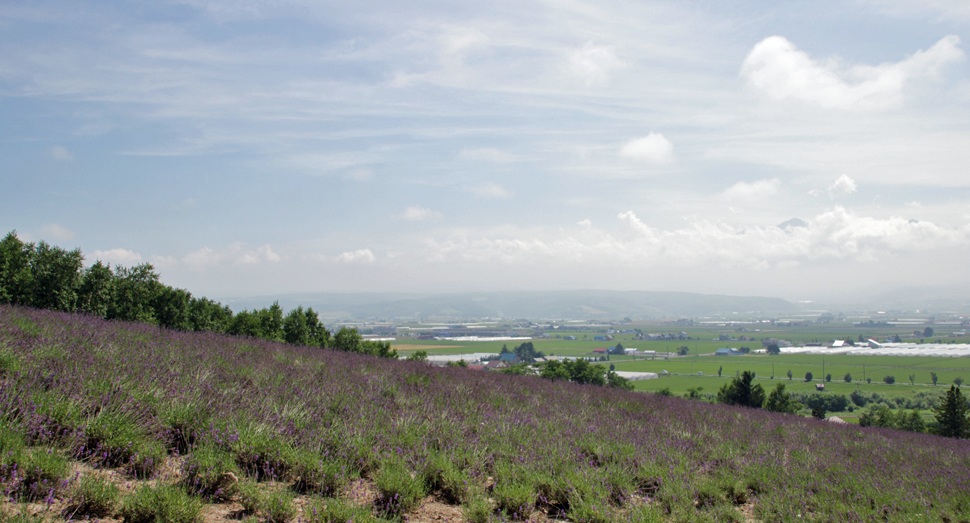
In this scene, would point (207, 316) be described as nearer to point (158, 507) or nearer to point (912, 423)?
point (158, 507)

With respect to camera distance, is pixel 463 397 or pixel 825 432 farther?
pixel 825 432

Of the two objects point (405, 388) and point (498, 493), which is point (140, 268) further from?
point (498, 493)

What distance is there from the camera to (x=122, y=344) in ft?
20.6

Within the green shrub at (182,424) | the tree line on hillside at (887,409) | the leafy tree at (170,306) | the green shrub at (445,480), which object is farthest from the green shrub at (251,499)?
the leafy tree at (170,306)

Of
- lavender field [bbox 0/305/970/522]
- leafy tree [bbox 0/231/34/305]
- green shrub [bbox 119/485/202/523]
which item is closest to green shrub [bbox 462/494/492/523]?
lavender field [bbox 0/305/970/522]

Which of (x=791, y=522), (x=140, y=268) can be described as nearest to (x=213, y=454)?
(x=791, y=522)

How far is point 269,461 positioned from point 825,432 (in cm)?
1078

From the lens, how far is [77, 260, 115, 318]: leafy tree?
25.4m

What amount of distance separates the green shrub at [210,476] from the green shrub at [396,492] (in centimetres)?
103

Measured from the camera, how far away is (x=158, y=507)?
9.41ft

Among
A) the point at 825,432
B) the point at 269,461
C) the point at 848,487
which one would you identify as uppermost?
the point at 269,461

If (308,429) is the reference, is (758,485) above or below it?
below

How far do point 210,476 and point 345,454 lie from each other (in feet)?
3.51

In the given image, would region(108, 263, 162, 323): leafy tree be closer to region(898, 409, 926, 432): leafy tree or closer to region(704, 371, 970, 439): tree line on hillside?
region(704, 371, 970, 439): tree line on hillside
